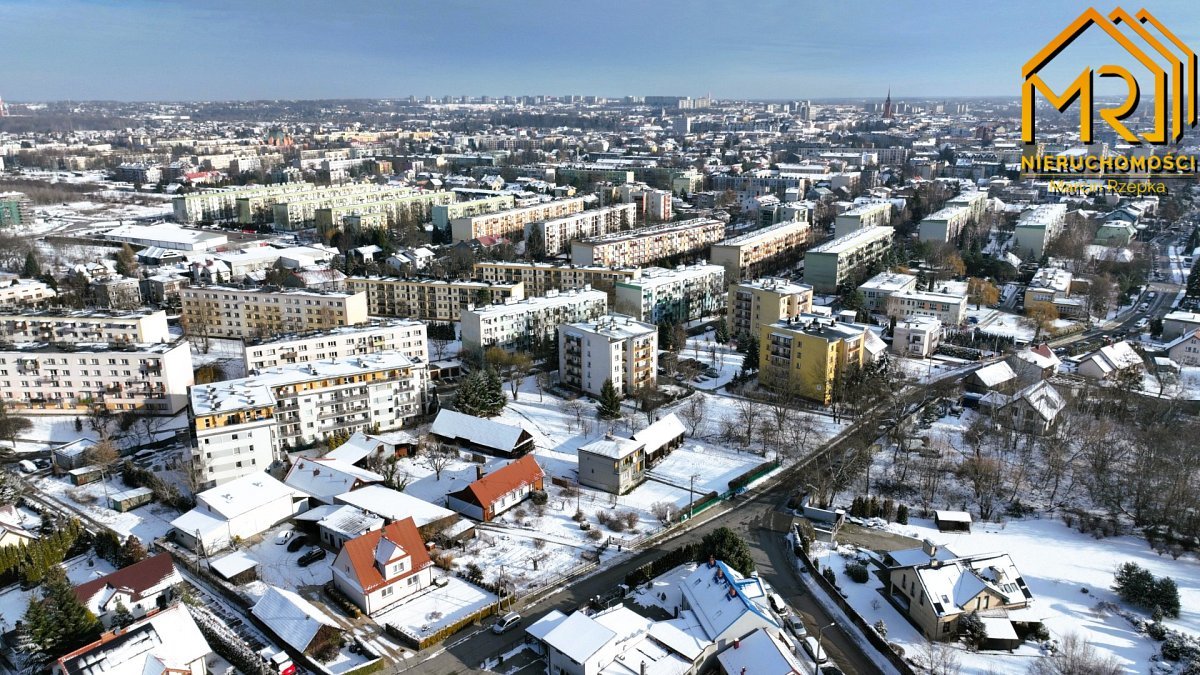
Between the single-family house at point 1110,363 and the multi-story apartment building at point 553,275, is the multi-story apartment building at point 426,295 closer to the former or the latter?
the multi-story apartment building at point 553,275

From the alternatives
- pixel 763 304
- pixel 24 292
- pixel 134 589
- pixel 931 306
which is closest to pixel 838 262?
pixel 931 306

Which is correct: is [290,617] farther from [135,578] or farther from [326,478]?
[326,478]

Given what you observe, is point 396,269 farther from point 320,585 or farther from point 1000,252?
point 1000,252

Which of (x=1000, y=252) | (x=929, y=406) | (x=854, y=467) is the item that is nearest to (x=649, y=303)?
(x=929, y=406)

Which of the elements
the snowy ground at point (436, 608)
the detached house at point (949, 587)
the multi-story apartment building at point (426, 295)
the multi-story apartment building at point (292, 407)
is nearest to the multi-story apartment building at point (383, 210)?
the multi-story apartment building at point (426, 295)

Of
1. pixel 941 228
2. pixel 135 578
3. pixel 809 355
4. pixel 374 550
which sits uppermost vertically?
pixel 941 228

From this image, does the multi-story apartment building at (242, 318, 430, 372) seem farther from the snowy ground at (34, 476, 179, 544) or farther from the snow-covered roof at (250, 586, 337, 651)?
the snow-covered roof at (250, 586, 337, 651)
